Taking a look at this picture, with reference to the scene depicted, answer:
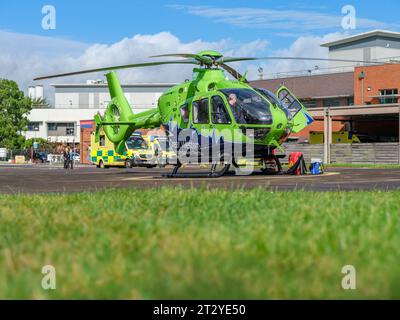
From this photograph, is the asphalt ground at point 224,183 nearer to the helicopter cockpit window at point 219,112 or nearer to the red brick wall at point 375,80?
the helicopter cockpit window at point 219,112

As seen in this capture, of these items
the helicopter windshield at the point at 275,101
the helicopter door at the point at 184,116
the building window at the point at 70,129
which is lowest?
the helicopter door at the point at 184,116

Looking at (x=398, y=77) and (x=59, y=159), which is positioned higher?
(x=398, y=77)

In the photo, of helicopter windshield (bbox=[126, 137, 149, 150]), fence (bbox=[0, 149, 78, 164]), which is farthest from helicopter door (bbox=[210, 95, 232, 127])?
fence (bbox=[0, 149, 78, 164])

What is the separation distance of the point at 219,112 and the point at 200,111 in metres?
0.71

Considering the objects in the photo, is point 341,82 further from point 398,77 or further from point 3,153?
point 3,153

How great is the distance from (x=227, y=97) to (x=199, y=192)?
11.9 meters

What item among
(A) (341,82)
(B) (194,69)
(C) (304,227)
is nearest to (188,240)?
(C) (304,227)

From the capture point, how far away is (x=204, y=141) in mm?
21328

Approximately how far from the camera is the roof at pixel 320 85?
6288cm

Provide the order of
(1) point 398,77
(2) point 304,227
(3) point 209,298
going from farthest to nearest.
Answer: (1) point 398,77
(2) point 304,227
(3) point 209,298

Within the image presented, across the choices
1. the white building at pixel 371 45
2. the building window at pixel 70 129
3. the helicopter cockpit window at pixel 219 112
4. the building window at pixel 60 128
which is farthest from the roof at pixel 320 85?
the building window at pixel 60 128

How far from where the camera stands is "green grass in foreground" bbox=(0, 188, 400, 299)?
3.32 m

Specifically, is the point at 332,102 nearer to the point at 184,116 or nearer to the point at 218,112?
the point at 184,116

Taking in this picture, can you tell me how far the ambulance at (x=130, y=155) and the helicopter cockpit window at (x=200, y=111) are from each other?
62.2 feet
